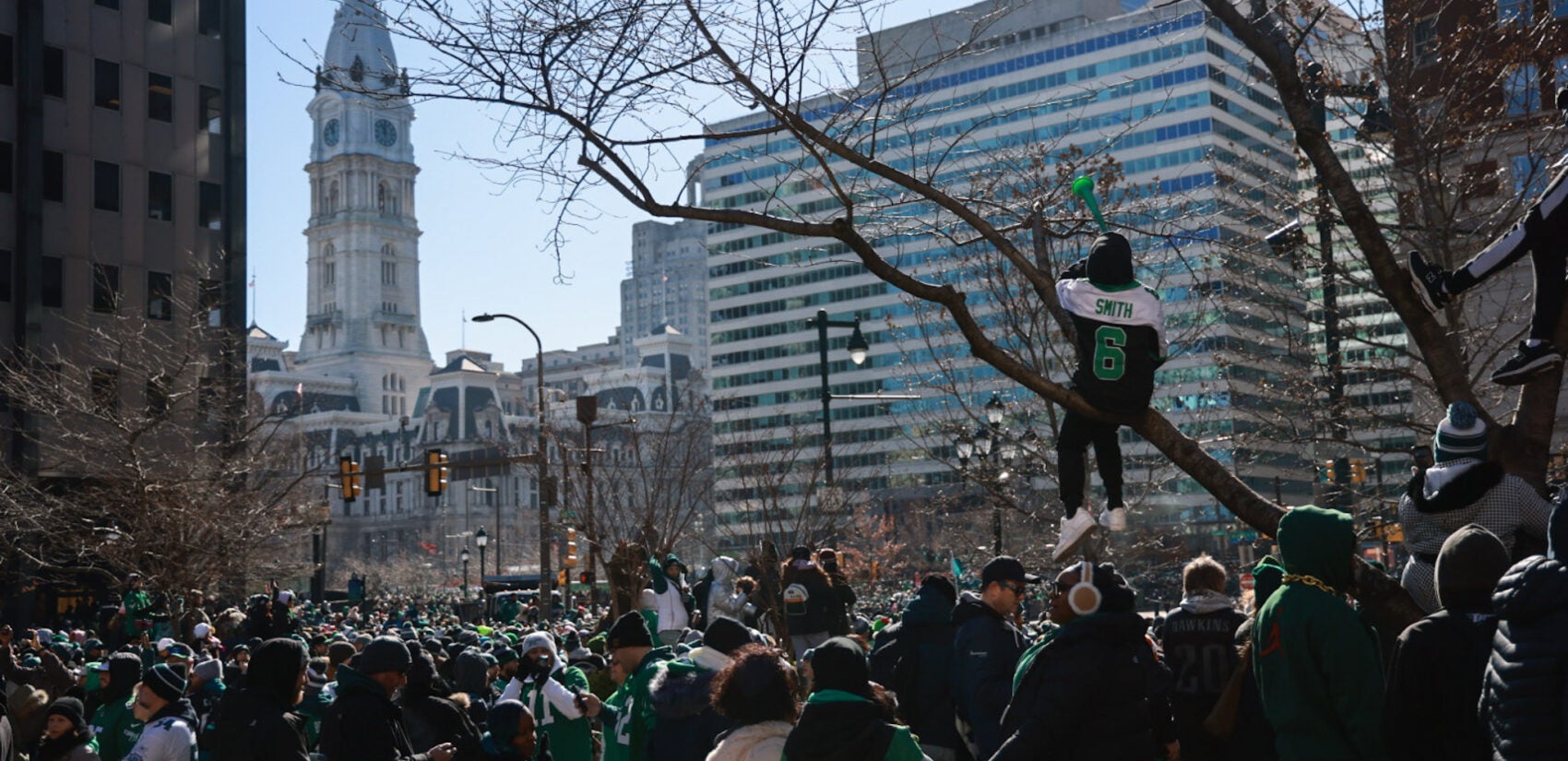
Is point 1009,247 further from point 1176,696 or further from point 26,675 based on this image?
point 26,675

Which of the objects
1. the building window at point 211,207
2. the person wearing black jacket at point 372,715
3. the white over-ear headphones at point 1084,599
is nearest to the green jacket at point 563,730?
the person wearing black jacket at point 372,715

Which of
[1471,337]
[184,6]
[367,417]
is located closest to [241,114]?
[184,6]

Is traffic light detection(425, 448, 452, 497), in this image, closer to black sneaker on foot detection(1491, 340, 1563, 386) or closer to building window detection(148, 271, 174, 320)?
building window detection(148, 271, 174, 320)

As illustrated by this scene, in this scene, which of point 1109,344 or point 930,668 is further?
point 930,668

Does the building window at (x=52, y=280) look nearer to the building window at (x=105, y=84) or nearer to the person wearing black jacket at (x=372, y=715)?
the building window at (x=105, y=84)

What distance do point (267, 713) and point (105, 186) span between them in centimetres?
3879

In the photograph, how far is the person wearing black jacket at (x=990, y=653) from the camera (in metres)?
8.16

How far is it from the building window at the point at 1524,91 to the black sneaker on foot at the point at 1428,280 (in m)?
13.9

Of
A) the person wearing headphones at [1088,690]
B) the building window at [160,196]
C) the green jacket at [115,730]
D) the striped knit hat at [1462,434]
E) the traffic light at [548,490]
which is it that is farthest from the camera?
the building window at [160,196]

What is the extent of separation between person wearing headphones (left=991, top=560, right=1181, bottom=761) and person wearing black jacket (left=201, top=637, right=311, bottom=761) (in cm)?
348

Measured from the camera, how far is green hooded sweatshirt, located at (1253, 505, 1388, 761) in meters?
5.82

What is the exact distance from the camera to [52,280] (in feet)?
132

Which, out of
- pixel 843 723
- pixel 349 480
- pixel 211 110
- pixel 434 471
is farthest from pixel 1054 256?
pixel 211 110

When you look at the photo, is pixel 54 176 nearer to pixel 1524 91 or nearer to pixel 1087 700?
pixel 1524 91
